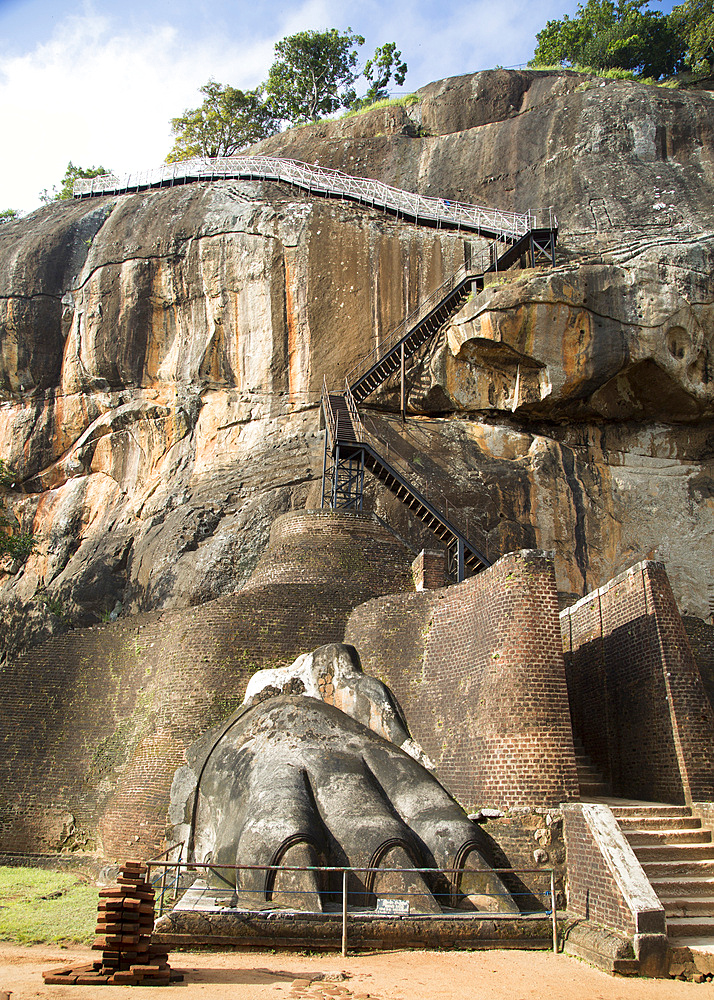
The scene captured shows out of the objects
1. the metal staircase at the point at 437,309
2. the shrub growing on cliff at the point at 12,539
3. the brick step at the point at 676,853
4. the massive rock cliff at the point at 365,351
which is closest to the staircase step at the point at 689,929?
the brick step at the point at 676,853

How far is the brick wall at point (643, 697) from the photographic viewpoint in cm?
1236

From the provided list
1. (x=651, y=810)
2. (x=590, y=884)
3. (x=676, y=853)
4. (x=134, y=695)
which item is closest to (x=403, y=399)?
(x=134, y=695)

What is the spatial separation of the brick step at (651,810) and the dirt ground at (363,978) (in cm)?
251

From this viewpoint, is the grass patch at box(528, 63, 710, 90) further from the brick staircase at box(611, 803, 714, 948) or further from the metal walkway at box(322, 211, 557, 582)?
the brick staircase at box(611, 803, 714, 948)

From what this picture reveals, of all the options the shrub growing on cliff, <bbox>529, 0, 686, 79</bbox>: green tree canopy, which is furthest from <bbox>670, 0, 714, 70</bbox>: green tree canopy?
the shrub growing on cliff

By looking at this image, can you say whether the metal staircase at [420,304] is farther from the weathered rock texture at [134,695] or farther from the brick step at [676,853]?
A: the brick step at [676,853]

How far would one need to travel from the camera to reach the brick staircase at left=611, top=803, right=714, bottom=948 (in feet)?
31.0

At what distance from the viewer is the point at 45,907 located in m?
12.1

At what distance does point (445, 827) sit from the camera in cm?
1105

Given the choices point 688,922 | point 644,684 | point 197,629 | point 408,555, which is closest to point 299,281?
point 408,555

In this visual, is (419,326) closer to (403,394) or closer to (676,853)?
(403,394)

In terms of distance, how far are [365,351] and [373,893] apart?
2150 cm

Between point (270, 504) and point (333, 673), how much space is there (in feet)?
37.2

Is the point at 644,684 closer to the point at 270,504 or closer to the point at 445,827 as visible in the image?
the point at 445,827
